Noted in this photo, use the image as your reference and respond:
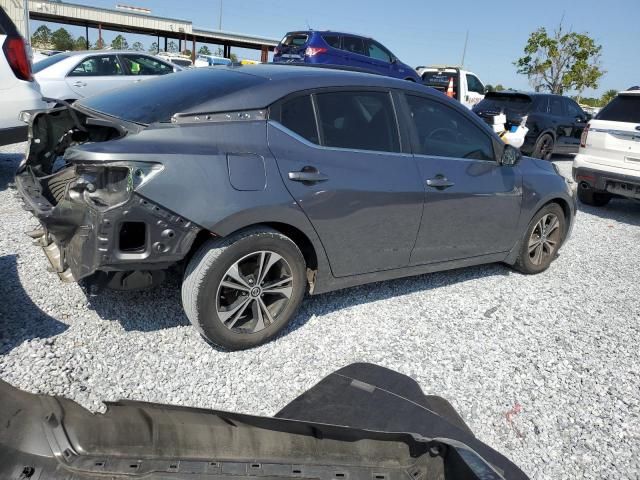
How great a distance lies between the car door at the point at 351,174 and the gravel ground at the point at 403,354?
1.58 ft

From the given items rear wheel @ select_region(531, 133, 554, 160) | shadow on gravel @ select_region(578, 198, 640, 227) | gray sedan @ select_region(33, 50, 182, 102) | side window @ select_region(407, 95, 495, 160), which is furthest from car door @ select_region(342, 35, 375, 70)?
side window @ select_region(407, 95, 495, 160)

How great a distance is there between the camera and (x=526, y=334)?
3.76 m

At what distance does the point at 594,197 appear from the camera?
8484 mm

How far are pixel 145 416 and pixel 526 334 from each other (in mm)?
2965

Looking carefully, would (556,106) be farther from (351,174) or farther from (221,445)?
(221,445)

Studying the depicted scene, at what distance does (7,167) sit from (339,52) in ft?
32.2

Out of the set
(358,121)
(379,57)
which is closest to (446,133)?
(358,121)

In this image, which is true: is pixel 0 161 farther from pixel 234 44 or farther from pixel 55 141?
pixel 234 44

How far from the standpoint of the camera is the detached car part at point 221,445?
150cm

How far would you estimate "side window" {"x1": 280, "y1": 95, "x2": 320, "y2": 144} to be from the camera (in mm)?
3125

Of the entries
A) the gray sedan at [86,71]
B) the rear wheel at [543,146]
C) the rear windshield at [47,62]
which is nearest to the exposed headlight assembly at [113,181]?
the gray sedan at [86,71]

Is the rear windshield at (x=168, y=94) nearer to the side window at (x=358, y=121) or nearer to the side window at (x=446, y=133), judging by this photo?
the side window at (x=358, y=121)

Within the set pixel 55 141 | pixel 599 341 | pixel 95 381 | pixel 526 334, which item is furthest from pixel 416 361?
pixel 55 141

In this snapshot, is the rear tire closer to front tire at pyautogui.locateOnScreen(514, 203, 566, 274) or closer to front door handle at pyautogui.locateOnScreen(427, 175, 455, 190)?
front tire at pyautogui.locateOnScreen(514, 203, 566, 274)
